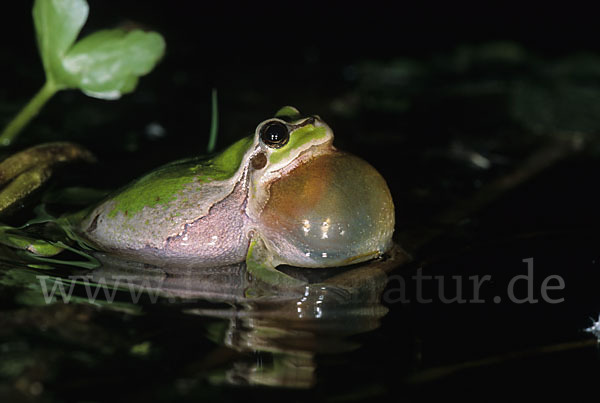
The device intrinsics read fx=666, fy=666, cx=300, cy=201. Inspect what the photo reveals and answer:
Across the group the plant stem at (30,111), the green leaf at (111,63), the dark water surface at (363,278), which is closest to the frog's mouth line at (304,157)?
the dark water surface at (363,278)

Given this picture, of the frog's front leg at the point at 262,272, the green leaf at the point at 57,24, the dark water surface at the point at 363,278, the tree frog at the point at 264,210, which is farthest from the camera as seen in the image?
the green leaf at the point at 57,24

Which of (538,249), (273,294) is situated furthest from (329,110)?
(273,294)

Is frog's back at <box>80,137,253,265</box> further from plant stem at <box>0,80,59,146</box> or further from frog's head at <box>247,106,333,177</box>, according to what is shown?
plant stem at <box>0,80,59,146</box>

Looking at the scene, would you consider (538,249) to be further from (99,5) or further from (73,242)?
(99,5)

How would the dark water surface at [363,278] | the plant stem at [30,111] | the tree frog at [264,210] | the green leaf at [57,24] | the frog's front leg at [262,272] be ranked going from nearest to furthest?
the dark water surface at [363,278]
the frog's front leg at [262,272]
the tree frog at [264,210]
the green leaf at [57,24]
the plant stem at [30,111]

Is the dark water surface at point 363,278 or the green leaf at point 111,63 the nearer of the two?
the dark water surface at point 363,278

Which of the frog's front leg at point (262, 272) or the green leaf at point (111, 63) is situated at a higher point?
the green leaf at point (111, 63)

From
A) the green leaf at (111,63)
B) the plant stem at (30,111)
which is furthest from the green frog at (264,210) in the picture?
the plant stem at (30,111)

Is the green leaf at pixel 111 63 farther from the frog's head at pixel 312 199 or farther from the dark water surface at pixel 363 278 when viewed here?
the frog's head at pixel 312 199
